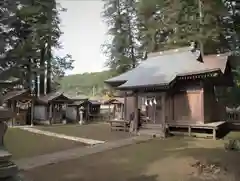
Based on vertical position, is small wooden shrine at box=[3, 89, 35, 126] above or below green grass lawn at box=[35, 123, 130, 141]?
above

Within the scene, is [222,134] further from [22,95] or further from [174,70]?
[22,95]

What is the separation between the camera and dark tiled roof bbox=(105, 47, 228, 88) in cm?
1458

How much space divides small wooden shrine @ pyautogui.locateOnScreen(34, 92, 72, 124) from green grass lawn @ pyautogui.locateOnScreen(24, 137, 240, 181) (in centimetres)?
1554

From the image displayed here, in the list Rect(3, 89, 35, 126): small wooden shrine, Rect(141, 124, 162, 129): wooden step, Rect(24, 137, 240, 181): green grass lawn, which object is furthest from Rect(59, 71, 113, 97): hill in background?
Rect(24, 137, 240, 181): green grass lawn

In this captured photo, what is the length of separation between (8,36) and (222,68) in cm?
2159

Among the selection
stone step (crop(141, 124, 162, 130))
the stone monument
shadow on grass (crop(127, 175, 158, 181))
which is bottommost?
shadow on grass (crop(127, 175, 158, 181))

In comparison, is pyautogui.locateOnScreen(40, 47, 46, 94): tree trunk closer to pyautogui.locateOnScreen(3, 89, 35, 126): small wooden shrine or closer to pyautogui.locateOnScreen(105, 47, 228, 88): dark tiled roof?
pyautogui.locateOnScreen(3, 89, 35, 126): small wooden shrine

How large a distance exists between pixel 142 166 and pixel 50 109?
60.2 feet

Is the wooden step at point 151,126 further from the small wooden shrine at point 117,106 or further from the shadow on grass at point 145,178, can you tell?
the small wooden shrine at point 117,106

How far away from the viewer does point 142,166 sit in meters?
7.77

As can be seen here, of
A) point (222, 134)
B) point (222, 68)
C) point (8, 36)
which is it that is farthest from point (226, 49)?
point (8, 36)

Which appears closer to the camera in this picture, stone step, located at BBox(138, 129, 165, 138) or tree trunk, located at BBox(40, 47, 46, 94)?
stone step, located at BBox(138, 129, 165, 138)

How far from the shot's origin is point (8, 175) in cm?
349

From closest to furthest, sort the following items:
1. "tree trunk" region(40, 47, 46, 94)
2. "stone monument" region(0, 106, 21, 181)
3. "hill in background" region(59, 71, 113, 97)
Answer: "stone monument" region(0, 106, 21, 181) → "tree trunk" region(40, 47, 46, 94) → "hill in background" region(59, 71, 113, 97)
